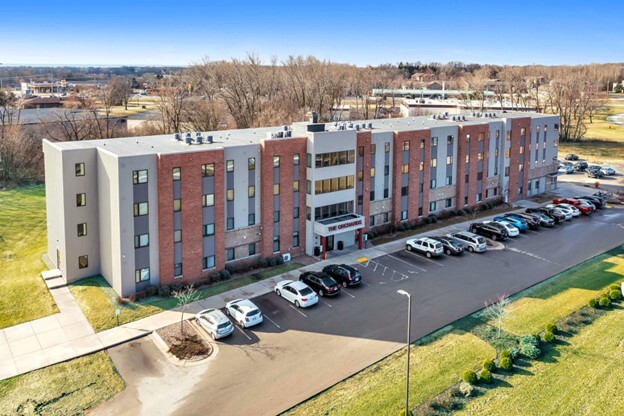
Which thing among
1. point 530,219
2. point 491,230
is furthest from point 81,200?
point 530,219

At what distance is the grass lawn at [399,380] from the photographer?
25031mm

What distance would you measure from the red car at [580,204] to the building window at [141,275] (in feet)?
161

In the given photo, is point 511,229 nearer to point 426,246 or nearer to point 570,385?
point 426,246

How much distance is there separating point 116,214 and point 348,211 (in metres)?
21.2

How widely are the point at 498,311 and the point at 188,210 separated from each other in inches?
889

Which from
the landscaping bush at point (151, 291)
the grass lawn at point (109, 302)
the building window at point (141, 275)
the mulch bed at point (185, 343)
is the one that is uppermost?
the building window at point (141, 275)

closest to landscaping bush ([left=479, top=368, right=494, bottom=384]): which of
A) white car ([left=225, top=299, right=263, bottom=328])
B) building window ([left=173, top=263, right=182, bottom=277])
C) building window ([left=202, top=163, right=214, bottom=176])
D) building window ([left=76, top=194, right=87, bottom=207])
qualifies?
white car ([left=225, top=299, right=263, bottom=328])

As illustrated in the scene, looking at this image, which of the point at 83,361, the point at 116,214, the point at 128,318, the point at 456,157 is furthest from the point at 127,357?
the point at 456,157

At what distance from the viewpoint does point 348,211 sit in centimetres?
4834

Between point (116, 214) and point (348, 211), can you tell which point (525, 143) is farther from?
point (116, 214)

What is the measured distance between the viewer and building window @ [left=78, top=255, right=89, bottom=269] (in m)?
38.9

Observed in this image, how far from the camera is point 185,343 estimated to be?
3069 cm

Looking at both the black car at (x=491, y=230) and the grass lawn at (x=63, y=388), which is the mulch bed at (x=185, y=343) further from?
the black car at (x=491, y=230)

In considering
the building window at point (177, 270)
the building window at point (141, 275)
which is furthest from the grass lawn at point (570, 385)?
the building window at point (141, 275)
